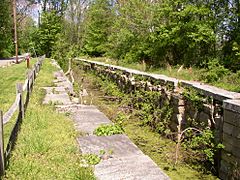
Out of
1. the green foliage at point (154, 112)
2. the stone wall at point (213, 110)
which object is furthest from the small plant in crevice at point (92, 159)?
the green foliage at point (154, 112)

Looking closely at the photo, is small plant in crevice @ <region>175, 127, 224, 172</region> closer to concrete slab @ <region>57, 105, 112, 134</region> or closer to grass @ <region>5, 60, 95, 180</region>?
concrete slab @ <region>57, 105, 112, 134</region>

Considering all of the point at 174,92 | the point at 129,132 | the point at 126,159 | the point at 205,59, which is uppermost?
the point at 205,59

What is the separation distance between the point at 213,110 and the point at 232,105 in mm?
817

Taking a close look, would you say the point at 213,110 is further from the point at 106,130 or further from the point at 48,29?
the point at 48,29

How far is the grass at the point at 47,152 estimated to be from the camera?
331 centimetres

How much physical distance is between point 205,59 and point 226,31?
1.25 meters

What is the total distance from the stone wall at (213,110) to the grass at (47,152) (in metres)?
2.47

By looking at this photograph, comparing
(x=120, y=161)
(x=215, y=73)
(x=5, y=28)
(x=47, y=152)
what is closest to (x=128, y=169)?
Result: (x=120, y=161)

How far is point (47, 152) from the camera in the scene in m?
3.95

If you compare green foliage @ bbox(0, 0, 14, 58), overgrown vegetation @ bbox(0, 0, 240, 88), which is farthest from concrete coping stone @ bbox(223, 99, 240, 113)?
green foliage @ bbox(0, 0, 14, 58)

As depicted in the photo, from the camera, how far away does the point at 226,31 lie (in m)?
10.8

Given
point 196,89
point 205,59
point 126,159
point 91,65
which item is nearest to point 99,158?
point 126,159

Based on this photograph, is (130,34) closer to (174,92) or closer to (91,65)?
(91,65)

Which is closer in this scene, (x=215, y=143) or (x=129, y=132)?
(x=215, y=143)
